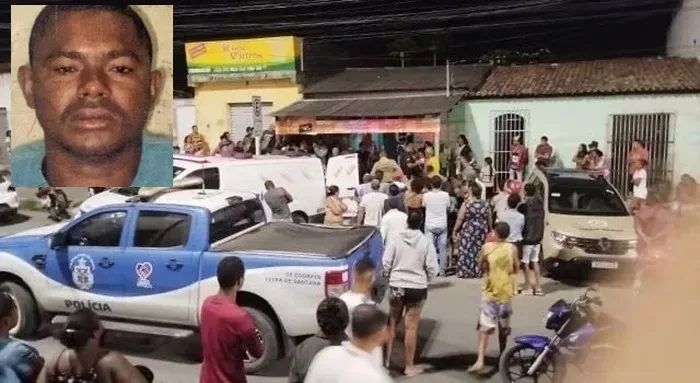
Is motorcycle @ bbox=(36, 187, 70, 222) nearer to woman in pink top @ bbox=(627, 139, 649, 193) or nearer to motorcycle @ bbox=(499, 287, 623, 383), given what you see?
motorcycle @ bbox=(499, 287, 623, 383)

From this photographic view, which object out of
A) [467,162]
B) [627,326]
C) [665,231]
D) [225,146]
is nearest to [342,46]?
[225,146]

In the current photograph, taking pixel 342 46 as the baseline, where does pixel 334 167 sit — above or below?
below

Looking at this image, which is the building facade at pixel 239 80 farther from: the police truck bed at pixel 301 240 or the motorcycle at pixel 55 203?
the police truck bed at pixel 301 240

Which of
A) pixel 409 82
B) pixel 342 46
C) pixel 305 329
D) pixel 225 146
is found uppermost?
pixel 342 46

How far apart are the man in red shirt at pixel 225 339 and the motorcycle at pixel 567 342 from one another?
9.32 ft

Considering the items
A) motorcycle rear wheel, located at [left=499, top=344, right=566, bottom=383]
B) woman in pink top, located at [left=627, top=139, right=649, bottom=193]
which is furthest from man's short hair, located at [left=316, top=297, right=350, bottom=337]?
woman in pink top, located at [left=627, top=139, right=649, bottom=193]

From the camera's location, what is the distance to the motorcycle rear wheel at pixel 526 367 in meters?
6.62

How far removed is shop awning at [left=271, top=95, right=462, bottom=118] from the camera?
18.2 m

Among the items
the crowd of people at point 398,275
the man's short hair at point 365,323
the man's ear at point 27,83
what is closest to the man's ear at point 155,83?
the man's ear at point 27,83

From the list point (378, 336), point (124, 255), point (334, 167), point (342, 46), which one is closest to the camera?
point (378, 336)

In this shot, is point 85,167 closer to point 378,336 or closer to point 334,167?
point 334,167

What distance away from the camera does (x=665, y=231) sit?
8.48m

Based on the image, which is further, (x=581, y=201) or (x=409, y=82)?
(x=409, y=82)

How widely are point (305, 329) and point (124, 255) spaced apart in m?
2.11
